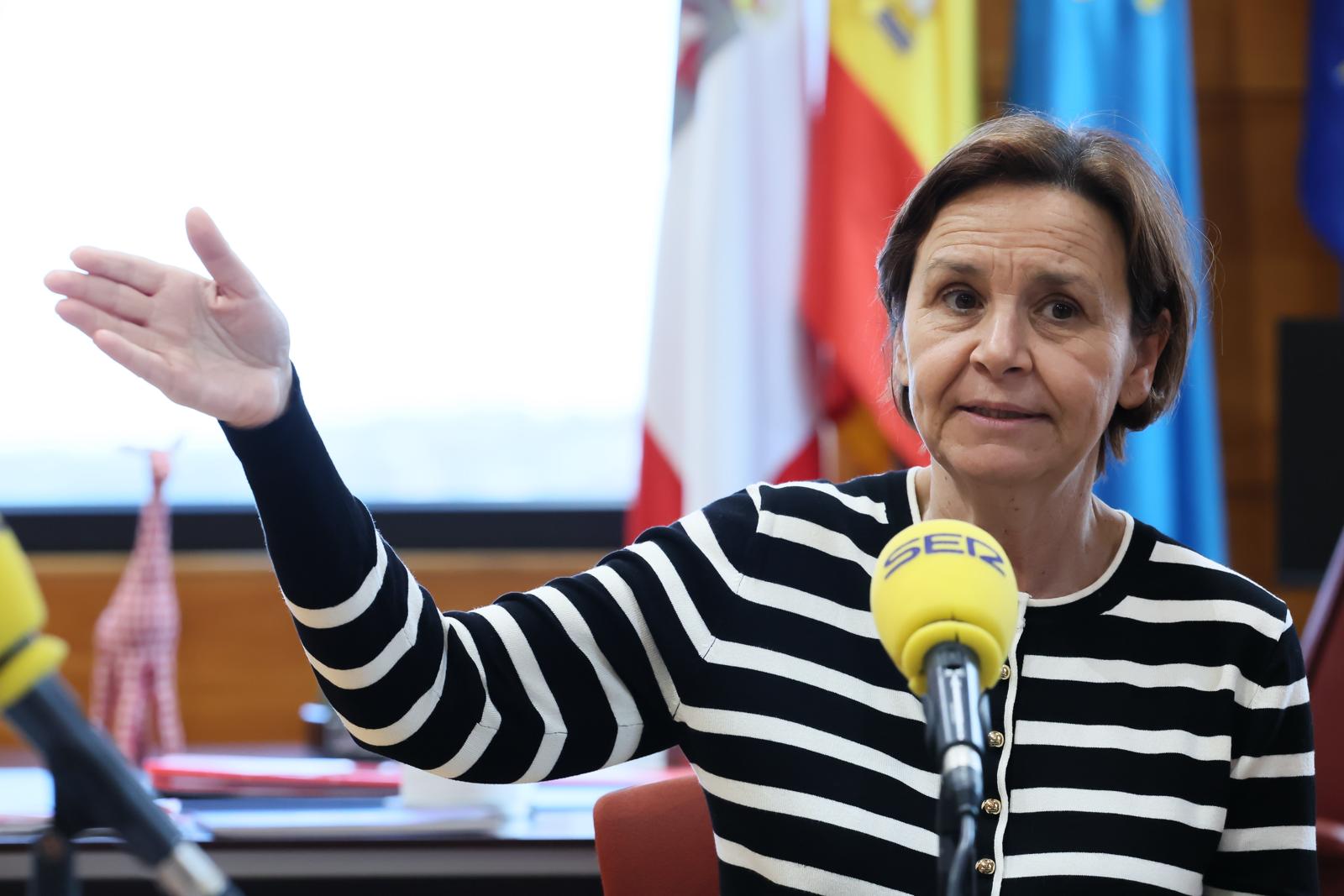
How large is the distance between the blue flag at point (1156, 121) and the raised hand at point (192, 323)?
1.96 metres

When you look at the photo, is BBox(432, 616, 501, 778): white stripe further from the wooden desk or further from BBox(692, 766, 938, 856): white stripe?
the wooden desk

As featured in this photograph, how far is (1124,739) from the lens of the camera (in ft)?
4.08

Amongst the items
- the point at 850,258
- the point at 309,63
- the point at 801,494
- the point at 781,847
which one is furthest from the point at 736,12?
the point at 781,847

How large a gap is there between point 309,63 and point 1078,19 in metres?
1.56

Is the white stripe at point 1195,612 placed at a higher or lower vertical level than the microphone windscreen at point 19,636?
lower

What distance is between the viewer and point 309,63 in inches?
115

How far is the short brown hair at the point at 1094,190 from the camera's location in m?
1.31

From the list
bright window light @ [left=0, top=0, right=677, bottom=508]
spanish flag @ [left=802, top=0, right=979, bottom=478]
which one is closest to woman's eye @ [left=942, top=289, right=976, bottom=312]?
spanish flag @ [left=802, top=0, right=979, bottom=478]

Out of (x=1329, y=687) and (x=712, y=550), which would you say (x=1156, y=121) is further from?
(x=712, y=550)

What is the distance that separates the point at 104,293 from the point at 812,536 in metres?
0.69

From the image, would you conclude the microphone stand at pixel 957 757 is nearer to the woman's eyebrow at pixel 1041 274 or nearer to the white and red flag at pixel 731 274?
the woman's eyebrow at pixel 1041 274

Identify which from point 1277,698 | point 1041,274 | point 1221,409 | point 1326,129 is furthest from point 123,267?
point 1221,409

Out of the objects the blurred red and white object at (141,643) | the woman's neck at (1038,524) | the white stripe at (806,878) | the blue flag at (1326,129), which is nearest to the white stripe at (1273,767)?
the woman's neck at (1038,524)

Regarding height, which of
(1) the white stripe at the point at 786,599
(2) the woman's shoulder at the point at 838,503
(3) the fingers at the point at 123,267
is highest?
(3) the fingers at the point at 123,267
